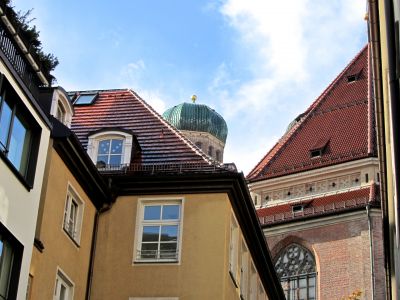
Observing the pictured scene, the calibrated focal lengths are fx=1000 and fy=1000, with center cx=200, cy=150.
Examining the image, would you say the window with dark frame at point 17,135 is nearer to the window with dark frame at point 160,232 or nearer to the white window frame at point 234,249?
the window with dark frame at point 160,232

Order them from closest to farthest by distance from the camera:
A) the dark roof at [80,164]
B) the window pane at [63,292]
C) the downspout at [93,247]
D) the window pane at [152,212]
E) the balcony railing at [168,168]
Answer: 1. the dark roof at [80,164]
2. the window pane at [63,292]
3. the downspout at [93,247]
4. the window pane at [152,212]
5. the balcony railing at [168,168]

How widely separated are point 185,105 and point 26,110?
63154 mm

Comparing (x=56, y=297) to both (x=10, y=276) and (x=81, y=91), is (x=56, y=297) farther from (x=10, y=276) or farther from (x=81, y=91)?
(x=81, y=91)

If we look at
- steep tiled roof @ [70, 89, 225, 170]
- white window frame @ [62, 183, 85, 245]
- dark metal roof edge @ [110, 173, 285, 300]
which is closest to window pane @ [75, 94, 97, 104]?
steep tiled roof @ [70, 89, 225, 170]

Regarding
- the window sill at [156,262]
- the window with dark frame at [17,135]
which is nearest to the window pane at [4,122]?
the window with dark frame at [17,135]

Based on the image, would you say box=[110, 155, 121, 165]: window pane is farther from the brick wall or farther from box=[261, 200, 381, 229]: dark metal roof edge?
box=[261, 200, 381, 229]: dark metal roof edge

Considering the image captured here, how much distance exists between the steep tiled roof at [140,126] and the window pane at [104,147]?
30 centimetres

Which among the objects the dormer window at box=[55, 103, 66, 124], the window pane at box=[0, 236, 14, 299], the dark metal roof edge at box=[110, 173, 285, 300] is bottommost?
the window pane at box=[0, 236, 14, 299]

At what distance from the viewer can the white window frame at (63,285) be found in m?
14.4

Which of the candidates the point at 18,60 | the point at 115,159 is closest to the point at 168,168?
the point at 115,159

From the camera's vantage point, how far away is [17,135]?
41.9ft

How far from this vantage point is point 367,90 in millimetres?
46531

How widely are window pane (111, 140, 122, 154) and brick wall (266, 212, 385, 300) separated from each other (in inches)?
923

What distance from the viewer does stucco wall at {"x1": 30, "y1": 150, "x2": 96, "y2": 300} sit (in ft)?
44.9
